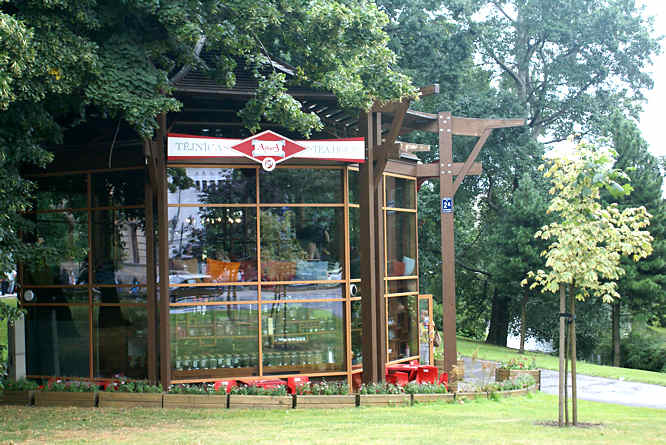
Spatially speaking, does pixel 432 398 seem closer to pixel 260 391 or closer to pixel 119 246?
pixel 260 391

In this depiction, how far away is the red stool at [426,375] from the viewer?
47.2 feet

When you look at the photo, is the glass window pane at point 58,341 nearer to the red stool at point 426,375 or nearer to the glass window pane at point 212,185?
the glass window pane at point 212,185

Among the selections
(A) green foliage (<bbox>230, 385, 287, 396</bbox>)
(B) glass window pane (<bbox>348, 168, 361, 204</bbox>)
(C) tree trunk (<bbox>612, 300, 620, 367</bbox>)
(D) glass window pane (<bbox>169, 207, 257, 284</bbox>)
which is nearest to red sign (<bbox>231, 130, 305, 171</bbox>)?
(D) glass window pane (<bbox>169, 207, 257, 284</bbox>)

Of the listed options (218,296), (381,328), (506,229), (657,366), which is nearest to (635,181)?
(506,229)

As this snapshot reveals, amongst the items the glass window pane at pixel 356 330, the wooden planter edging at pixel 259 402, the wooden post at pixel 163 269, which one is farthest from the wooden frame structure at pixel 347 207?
the wooden planter edging at pixel 259 402

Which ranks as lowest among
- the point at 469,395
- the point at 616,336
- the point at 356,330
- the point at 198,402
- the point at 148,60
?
the point at 616,336

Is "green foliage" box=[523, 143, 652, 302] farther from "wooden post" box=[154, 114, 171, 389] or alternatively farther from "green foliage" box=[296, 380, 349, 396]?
"wooden post" box=[154, 114, 171, 389]

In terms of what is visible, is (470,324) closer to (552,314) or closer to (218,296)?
(552,314)

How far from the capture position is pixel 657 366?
97.1ft

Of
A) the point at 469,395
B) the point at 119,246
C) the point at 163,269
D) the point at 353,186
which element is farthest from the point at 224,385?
the point at 353,186

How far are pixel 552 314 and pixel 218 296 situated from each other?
24428mm

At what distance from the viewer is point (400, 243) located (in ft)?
55.9

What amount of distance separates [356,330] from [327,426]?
16.5 feet

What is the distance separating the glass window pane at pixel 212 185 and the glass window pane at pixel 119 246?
920 mm
